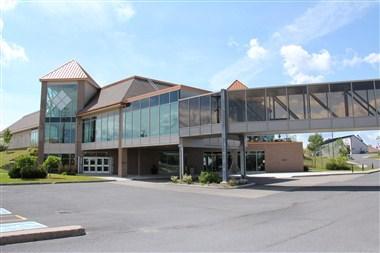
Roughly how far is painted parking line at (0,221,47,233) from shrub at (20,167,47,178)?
19.9 meters

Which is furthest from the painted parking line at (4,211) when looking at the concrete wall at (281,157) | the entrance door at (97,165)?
the concrete wall at (281,157)

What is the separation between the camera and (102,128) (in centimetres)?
4034

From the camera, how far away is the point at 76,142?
144 ft

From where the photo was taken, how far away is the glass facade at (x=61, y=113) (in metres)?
44.4

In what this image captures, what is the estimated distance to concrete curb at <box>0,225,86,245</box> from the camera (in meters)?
7.71

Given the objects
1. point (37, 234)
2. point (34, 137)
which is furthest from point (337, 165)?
point (37, 234)

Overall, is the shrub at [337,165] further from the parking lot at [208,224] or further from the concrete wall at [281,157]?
the parking lot at [208,224]

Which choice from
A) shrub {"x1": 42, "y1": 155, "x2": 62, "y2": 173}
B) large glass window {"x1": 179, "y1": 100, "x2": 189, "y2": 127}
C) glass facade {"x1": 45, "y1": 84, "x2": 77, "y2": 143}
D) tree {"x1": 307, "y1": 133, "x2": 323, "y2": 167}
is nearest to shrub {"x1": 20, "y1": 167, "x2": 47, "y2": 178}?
shrub {"x1": 42, "y1": 155, "x2": 62, "y2": 173}

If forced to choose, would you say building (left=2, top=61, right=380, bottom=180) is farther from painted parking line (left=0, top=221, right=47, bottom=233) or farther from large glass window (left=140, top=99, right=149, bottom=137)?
painted parking line (left=0, top=221, right=47, bottom=233)

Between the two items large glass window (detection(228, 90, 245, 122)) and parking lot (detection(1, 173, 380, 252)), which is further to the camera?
large glass window (detection(228, 90, 245, 122))

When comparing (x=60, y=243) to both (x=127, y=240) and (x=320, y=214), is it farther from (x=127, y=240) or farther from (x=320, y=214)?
(x=320, y=214)

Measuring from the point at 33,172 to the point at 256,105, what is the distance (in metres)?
18.8

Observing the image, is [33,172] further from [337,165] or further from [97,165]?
[337,165]

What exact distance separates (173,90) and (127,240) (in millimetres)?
22784
